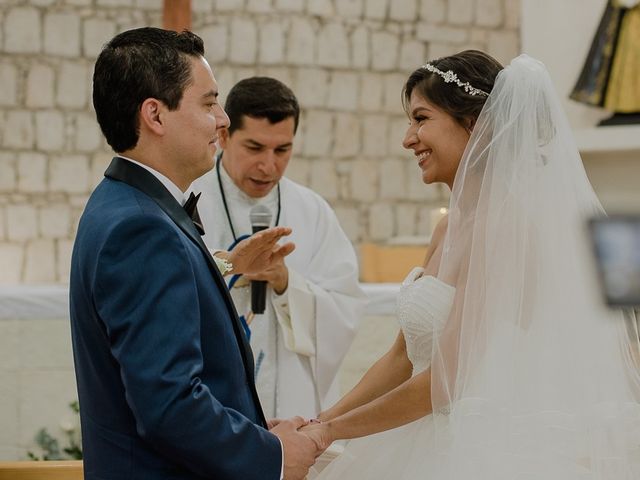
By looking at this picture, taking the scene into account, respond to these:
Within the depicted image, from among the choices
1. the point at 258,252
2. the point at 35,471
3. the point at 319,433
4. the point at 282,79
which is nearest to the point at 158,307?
the point at 319,433

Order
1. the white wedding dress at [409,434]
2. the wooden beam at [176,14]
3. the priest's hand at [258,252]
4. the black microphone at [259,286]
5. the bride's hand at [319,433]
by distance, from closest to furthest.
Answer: the bride's hand at [319,433]
the white wedding dress at [409,434]
the priest's hand at [258,252]
the black microphone at [259,286]
the wooden beam at [176,14]

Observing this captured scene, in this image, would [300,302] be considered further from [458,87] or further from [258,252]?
[458,87]

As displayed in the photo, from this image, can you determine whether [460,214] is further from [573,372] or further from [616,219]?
[616,219]

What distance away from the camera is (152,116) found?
1.72 metres

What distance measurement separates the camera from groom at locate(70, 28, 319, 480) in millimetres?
1526

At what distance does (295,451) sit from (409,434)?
1.70ft

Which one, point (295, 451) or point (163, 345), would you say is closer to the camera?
point (163, 345)

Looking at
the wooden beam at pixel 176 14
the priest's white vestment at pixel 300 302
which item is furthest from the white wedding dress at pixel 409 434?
the wooden beam at pixel 176 14

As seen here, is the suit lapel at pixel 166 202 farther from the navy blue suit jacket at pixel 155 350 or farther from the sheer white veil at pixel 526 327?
the sheer white veil at pixel 526 327

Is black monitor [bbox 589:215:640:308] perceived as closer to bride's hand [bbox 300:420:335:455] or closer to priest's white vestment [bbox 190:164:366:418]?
bride's hand [bbox 300:420:335:455]

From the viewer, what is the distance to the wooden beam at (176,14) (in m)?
8.21

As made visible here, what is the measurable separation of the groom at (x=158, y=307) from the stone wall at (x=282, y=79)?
6.80m

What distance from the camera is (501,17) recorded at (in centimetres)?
958

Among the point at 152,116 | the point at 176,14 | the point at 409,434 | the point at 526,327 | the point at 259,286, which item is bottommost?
the point at 409,434
